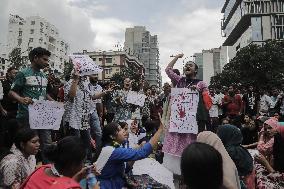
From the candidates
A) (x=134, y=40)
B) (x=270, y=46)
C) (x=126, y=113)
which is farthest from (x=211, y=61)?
(x=126, y=113)

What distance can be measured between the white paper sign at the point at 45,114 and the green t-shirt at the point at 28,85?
3.6 inches

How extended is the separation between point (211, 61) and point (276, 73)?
4991 inches

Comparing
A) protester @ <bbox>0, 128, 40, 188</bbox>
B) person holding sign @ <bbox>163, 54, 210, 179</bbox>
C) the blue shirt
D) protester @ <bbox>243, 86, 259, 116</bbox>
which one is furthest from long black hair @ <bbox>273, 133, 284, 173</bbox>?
protester @ <bbox>243, 86, 259, 116</bbox>

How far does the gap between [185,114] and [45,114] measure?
2131 mm

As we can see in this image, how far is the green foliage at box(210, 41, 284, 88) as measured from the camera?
4647 cm

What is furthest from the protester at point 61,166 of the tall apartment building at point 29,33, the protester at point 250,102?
the tall apartment building at point 29,33

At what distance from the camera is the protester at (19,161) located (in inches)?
150

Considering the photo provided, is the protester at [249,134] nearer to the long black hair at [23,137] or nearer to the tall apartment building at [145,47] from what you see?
the long black hair at [23,137]

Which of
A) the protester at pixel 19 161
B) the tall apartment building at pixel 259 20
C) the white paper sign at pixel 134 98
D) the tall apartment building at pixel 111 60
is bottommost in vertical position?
the protester at pixel 19 161

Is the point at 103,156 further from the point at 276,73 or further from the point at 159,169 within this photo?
the point at 276,73

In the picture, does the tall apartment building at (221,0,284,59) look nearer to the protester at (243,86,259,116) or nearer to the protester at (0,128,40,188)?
the protester at (243,86,259,116)

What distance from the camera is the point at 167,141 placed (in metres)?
6.29

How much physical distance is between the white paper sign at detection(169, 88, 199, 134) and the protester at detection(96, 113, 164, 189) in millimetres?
1627

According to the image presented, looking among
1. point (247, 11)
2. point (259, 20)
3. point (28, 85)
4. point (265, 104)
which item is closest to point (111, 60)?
point (247, 11)
